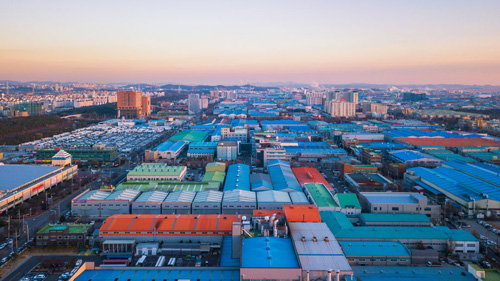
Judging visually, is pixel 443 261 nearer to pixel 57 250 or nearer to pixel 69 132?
pixel 57 250

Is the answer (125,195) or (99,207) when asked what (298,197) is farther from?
(99,207)

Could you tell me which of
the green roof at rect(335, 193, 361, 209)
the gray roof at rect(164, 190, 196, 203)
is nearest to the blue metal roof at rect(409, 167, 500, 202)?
the green roof at rect(335, 193, 361, 209)

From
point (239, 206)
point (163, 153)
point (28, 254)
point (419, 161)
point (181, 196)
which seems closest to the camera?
point (28, 254)

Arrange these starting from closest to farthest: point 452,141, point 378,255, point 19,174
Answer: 1. point 378,255
2. point 19,174
3. point 452,141

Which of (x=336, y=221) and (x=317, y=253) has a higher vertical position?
(x=317, y=253)

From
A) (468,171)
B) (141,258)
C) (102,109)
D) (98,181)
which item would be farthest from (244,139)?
(102,109)

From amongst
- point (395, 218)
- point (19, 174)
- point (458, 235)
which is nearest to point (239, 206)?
point (395, 218)

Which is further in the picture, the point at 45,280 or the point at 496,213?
the point at 496,213
